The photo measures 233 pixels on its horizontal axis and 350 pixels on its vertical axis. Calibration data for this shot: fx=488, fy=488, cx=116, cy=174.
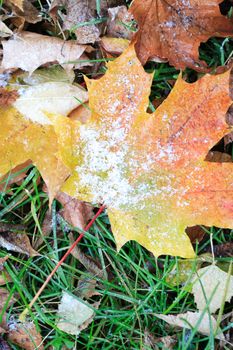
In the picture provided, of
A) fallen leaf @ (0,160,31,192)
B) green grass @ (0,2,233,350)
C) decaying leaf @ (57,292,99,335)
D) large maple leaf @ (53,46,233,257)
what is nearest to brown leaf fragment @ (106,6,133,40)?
green grass @ (0,2,233,350)

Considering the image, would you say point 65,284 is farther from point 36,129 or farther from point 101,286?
point 36,129

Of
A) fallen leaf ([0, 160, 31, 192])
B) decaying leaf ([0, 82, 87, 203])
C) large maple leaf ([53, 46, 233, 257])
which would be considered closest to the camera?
large maple leaf ([53, 46, 233, 257])

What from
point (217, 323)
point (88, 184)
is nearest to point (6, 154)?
point (88, 184)

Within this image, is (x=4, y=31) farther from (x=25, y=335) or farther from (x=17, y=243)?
(x=25, y=335)

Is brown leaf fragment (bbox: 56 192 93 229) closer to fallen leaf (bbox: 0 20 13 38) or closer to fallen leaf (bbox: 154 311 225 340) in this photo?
fallen leaf (bbox: 154 311 225 340)

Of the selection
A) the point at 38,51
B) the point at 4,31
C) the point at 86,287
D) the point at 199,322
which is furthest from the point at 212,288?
the point at 4,31

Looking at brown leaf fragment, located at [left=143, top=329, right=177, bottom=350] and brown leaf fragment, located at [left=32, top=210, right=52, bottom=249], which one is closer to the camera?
brown leaf fragment, located at [left=143, top=329, right=177, bottom=350]

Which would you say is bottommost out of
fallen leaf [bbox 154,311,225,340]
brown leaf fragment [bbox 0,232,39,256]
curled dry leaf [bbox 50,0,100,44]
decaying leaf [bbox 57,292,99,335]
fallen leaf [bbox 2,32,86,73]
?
decaying leaf [bbox 57,292,99,335]
